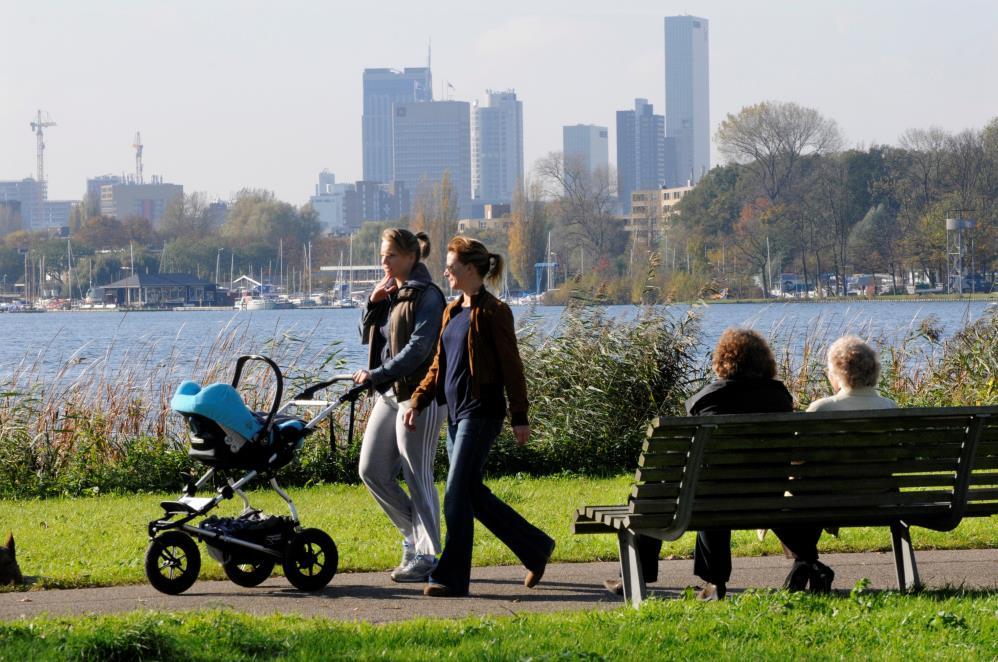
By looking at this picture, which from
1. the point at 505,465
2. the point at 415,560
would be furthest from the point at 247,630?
the point at 505,465

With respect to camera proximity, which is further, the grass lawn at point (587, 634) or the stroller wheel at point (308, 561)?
the stroller wheel at point (308, 561)

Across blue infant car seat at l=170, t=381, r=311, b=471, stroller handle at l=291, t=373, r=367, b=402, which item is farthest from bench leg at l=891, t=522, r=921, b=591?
blue infant car seat at l=170, t=381, r=311, b=471

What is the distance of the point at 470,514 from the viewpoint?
681 cm

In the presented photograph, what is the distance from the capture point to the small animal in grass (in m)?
7.11

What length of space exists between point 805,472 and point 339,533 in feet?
11.4

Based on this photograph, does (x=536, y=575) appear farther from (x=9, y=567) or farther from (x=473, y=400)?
(x=9, y=567)

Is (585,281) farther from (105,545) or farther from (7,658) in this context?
A: (7,658)

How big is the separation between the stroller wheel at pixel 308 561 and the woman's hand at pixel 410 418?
67 cm

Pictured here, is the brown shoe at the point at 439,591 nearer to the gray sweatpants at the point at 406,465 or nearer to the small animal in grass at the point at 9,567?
the gray sweatpants at the point at 406,465

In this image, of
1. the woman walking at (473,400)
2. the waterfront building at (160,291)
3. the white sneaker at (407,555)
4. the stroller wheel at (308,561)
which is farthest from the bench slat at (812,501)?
the waterfront building at (160,291)

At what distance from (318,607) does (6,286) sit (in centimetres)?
12795

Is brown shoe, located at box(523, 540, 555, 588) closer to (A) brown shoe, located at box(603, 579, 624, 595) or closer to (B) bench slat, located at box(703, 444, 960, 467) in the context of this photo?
(A) brown shoe, located at box(603, 579, 624, 595)

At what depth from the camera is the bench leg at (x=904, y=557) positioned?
21.7 feet

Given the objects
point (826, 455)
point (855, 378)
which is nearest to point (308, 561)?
point (826, 455)
